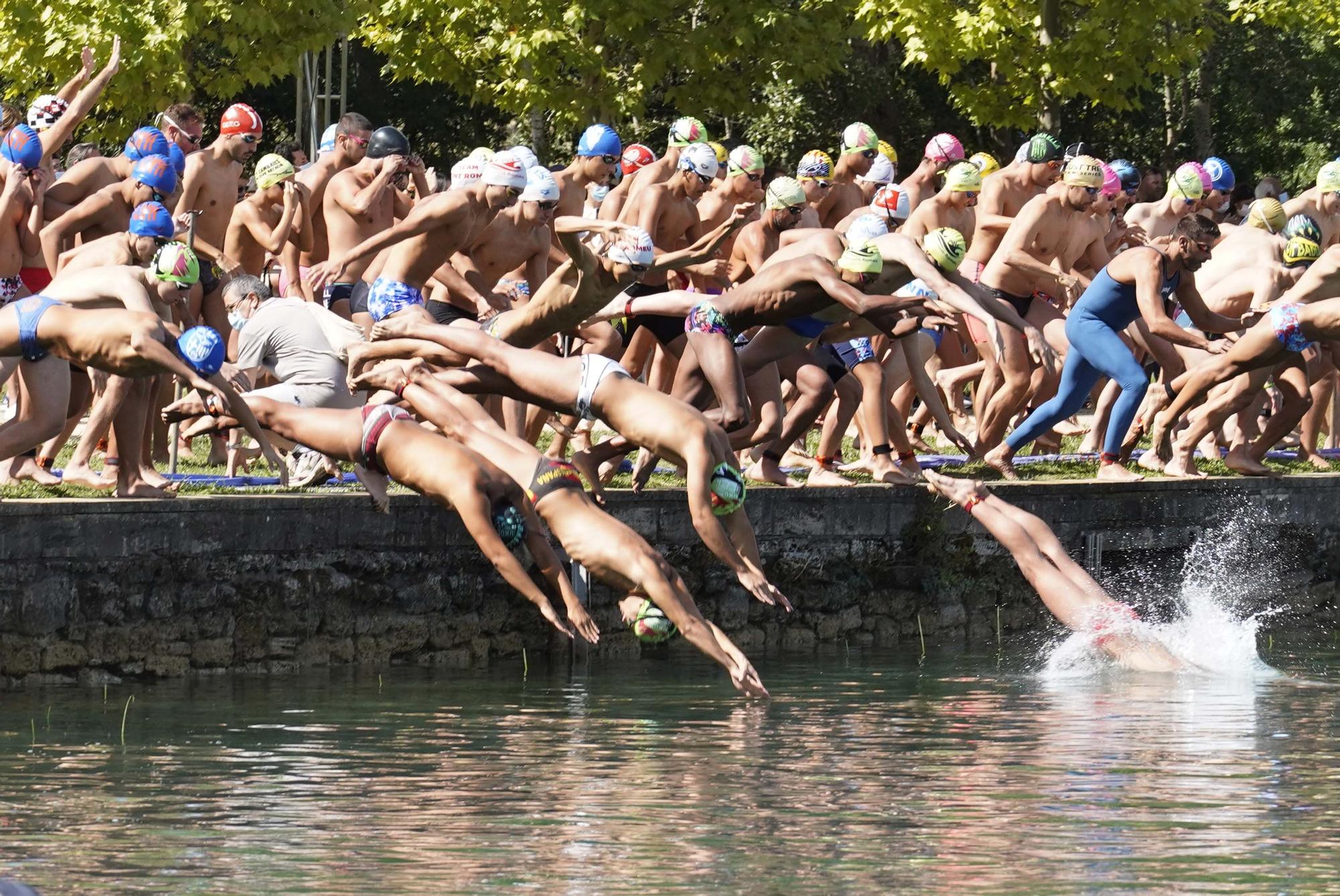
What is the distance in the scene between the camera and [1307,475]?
49.8 ft

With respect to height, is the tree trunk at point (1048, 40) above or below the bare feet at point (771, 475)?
above

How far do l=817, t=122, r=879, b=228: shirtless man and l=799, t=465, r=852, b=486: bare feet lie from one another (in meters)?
2.79

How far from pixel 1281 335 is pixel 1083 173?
6.62ft

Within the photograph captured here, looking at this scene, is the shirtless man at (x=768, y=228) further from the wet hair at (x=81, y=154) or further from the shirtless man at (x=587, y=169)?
the wet hair at (x=81, y=154)

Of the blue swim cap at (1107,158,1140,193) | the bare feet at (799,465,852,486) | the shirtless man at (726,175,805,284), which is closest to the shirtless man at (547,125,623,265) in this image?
the shirtless man at (726,175,805,284)

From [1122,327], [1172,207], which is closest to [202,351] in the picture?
[1122,327]

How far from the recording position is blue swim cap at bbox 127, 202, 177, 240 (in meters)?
11.8

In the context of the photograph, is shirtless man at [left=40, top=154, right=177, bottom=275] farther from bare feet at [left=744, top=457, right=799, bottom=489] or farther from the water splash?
the water splash

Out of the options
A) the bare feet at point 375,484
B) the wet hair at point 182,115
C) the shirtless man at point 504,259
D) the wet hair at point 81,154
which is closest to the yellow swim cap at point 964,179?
the shirtless man at point 504,259

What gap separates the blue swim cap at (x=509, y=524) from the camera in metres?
10.5

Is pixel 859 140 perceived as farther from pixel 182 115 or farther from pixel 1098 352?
pixel 182 115

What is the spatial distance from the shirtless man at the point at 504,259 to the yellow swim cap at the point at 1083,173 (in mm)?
3588

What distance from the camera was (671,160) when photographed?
48.2 feet

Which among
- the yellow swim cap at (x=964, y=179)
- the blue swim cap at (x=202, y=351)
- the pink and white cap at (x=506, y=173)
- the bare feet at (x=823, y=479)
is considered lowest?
the bare feet at (x=823, y=479)
